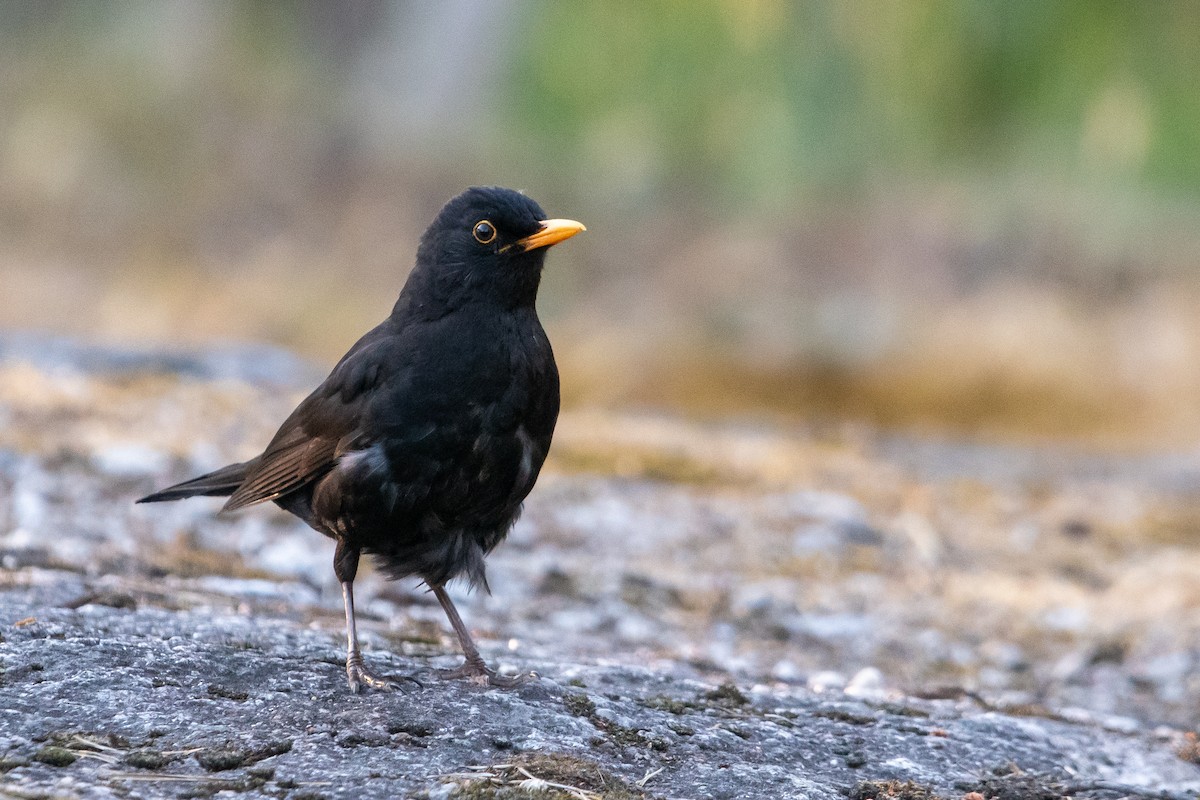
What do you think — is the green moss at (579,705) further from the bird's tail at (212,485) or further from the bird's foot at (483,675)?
the bird's tail at (212,485)

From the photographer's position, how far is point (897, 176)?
43.5 feet

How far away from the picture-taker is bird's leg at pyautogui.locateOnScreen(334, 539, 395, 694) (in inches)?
158

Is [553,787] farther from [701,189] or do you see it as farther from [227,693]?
[701,189]

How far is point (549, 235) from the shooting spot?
4.68m

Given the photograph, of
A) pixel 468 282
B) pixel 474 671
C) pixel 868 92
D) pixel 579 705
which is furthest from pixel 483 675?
pixel 868 92

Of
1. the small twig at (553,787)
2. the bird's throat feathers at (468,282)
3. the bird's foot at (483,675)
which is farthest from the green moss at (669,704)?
the bird's throat feathers at (468,282)

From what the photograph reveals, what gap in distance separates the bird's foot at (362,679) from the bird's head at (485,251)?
1133 mm

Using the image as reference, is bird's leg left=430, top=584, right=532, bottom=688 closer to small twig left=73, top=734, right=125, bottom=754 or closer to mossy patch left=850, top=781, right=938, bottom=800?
mossy patch left=850, top=781, right=938, bottom=800

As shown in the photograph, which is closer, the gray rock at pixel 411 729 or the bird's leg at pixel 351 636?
the gray rock at pixel 411 729

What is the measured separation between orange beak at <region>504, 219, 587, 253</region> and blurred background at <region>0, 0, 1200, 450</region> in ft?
22.2

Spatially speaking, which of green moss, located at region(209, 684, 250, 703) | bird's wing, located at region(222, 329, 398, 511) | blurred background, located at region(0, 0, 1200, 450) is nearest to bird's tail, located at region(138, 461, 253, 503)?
bird's wing, located at region(222, 329, 398, 511)

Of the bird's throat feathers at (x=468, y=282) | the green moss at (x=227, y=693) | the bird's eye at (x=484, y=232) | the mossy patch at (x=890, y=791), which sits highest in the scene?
the bird's eye at (x=484, y=232)

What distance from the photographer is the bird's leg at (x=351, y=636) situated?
13.1 ft

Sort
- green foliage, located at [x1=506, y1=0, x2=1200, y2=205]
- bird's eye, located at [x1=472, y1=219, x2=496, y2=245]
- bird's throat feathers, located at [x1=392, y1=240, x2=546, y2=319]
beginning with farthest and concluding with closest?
→ green foliage, located at [x1=506, y1=0, x2=1200, y2=205] < bird's eye, located at [x1=472, y1=219, x2=496, y2=245] < bird's throat feathers, located at [x1=392, y1=240, x2=546, y2=319]
